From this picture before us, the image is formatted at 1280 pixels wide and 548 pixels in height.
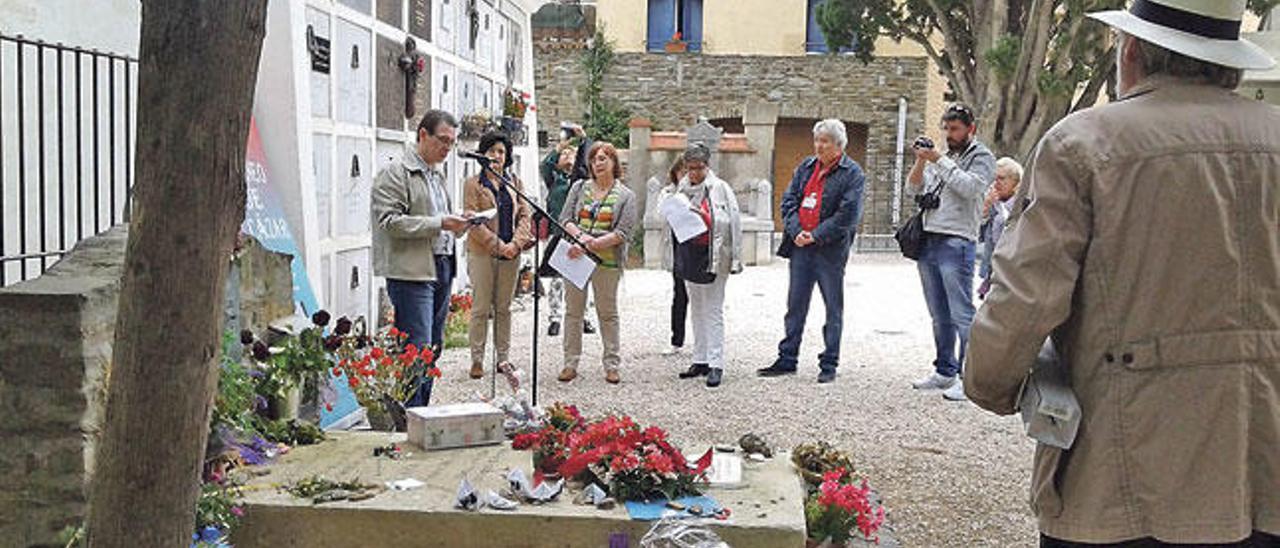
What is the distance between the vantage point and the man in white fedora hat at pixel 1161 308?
2.27 metres

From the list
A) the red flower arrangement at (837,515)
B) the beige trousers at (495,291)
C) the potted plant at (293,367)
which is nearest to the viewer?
the red flower arrangement at (837,515)

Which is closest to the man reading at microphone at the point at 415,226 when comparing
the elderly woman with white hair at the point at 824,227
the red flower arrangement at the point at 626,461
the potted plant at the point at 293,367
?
the potted plant at the point at 293,367

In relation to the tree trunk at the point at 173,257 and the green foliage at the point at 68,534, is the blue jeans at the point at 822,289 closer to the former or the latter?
the green foliage at the point at 68,534

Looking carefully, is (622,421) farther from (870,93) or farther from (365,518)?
(870,93)

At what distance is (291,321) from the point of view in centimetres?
538

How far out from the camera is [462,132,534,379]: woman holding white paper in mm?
7508

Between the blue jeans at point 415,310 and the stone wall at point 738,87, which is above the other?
the stone wall at point 738,87

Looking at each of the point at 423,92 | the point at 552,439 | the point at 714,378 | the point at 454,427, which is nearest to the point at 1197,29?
the point at 552,439

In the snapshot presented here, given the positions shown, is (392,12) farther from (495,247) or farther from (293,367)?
(293,367)

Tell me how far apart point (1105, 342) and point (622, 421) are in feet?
7.30

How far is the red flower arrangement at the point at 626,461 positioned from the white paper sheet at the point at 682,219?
3544 mm

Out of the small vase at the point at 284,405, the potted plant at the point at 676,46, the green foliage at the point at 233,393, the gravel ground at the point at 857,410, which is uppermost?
the potted plant at the point at 676,46

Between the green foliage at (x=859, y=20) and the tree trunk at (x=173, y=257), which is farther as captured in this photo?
the green foliage at (x=859, y=20)

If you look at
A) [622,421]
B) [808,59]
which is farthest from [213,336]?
[808,59]
